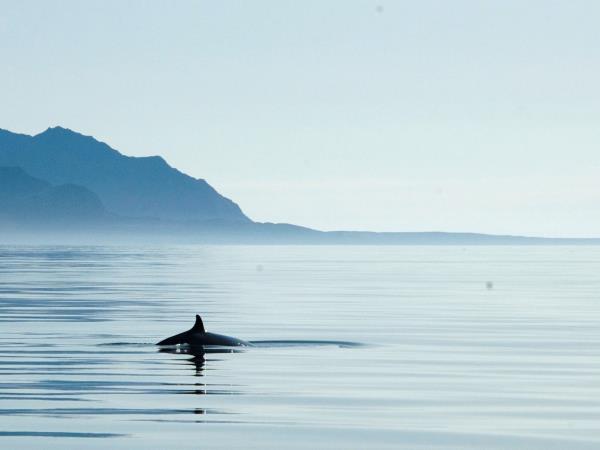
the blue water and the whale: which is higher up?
the whale

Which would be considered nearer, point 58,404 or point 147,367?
point 58,404

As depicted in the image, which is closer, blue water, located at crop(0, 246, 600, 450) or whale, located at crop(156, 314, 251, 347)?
blue water, located at crop(0, 246, 600, 450)

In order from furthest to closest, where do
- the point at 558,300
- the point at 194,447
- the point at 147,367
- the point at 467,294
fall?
the point at 467,294
the point at 558,300
the point at 147,367
the point at 194,447

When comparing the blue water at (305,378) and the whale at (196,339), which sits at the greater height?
the whale at (196,339)

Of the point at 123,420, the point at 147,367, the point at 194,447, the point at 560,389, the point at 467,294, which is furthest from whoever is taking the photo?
the point at 467,294

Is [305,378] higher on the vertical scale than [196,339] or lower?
lower

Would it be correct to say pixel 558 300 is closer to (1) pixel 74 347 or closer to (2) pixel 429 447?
(1) pixel 74 347

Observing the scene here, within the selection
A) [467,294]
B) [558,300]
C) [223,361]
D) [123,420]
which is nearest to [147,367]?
[223,361]

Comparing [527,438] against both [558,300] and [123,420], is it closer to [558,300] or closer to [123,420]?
[123,420]

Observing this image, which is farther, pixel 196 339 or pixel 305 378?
pixel 196 339

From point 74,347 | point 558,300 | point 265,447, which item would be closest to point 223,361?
point 74,347

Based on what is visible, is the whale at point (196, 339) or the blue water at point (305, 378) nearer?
the blue water at point (305, 378)

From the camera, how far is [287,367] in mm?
27641

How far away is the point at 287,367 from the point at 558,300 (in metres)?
33.2
